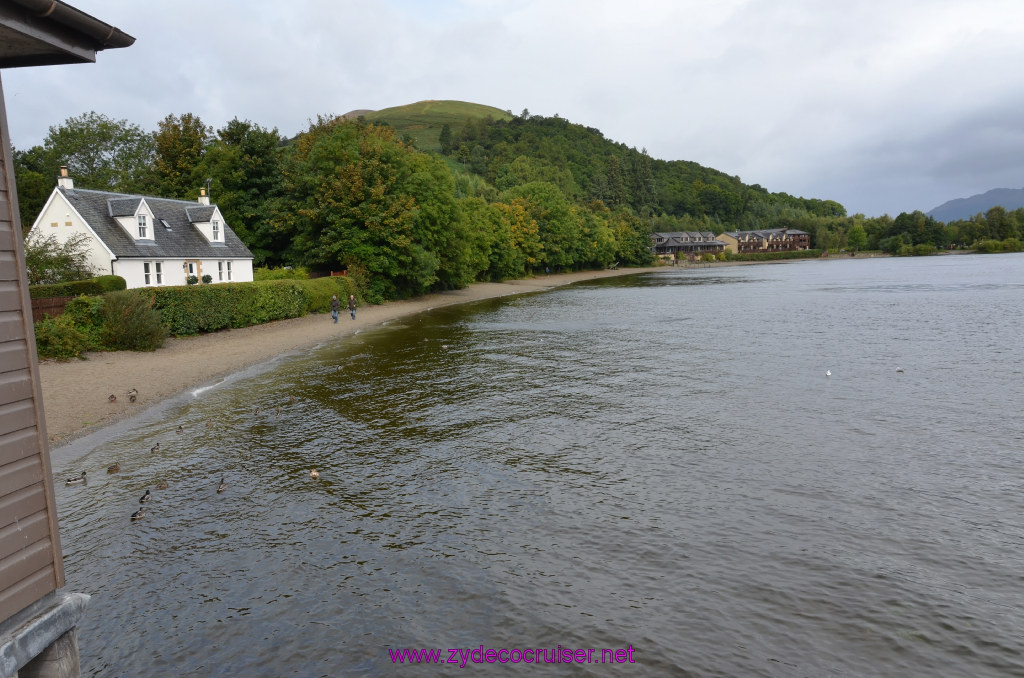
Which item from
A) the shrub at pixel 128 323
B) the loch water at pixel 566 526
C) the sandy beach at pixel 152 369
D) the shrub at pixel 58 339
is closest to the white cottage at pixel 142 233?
the sandy beach at pixel 152 369

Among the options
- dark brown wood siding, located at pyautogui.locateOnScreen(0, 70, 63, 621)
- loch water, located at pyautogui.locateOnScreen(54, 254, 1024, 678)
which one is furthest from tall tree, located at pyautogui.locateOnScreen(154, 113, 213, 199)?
dark brown wood siding, located at pyautogui.locateOnScreen(0, 70, 63, 621)

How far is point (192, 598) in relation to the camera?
937 cm

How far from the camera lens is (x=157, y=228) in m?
44.3

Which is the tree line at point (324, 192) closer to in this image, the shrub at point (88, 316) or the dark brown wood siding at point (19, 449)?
the shrub at point (88, 316)

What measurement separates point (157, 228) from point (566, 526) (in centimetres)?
4323

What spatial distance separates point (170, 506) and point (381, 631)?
657 centimetres

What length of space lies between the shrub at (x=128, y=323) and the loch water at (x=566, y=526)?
27.5ft

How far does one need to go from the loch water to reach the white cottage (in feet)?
74.6

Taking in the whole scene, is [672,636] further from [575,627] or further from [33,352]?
[33,352]

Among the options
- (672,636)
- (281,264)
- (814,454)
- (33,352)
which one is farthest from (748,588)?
(281,264)

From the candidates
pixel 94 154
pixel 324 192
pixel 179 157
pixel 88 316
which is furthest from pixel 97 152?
pixel 88 316

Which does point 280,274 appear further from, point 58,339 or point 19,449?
point 19,449

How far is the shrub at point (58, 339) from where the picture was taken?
83.3 feet

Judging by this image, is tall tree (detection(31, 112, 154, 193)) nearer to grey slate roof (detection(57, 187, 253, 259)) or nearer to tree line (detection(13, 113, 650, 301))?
tree line (detection(13, 113, 650, 301))
